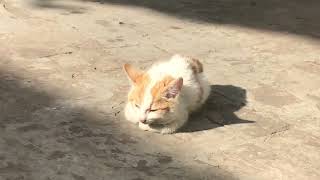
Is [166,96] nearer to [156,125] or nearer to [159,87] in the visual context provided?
[159,87]

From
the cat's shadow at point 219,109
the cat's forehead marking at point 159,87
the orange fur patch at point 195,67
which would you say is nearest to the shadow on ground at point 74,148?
the cat's forehead marking at point 159,87

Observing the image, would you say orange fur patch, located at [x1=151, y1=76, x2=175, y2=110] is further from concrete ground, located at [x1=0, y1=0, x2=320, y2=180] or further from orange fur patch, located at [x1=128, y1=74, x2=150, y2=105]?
concrete ground, located at [x1=0, y1=0, x2=320, y2=180]

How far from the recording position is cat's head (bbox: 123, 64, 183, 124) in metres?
3.28

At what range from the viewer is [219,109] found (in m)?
3.84

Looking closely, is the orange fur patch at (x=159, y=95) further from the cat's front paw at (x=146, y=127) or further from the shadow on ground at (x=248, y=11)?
the shadow on ground at (x=248, y=11)

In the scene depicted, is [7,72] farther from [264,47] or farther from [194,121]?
[264,47]

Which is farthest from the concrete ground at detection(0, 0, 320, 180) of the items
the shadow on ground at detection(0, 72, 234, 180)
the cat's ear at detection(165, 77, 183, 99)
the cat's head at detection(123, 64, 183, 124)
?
the cat's ear at detection(165, 77, 183, 99)

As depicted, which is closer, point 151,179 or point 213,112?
point 151,179

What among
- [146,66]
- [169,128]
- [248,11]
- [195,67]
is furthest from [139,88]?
[248,11]

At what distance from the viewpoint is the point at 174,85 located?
330cm

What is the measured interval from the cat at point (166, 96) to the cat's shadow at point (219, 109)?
70 millimetres

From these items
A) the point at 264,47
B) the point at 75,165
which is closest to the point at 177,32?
the point at 264,47

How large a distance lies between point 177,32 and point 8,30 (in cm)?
160

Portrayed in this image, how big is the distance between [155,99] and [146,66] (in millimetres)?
1324
